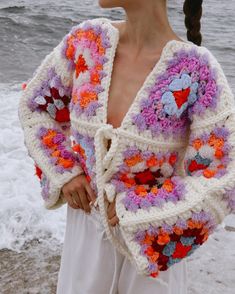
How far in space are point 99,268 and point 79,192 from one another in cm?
23

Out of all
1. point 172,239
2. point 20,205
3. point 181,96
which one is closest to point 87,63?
point 181,96

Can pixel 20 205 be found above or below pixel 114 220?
→ below

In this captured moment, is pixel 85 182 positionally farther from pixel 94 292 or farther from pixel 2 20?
pixel 2 20

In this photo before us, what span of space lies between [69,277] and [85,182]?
33 centimetres

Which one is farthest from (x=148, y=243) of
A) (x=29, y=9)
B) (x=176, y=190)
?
(x=29, y=9)

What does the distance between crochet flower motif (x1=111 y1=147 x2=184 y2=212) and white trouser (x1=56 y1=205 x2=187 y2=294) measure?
16 cm

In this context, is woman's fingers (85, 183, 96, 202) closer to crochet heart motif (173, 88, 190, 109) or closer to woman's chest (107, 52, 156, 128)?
woman's chest (107, 52, 156, 128)

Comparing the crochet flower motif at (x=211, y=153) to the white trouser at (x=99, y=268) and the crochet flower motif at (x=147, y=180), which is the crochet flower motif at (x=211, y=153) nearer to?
the crochet flower motif at (x=147, y=180)

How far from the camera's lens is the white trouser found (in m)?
1.62

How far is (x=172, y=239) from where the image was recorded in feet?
4.77

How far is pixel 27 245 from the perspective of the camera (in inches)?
124

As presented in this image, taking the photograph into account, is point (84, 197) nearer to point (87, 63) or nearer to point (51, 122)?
point (51, 122)

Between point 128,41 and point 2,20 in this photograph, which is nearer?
point 128,41

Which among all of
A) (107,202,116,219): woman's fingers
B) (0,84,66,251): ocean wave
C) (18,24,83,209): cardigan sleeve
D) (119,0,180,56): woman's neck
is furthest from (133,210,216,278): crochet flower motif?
(0,84,66,251): ocean wave
